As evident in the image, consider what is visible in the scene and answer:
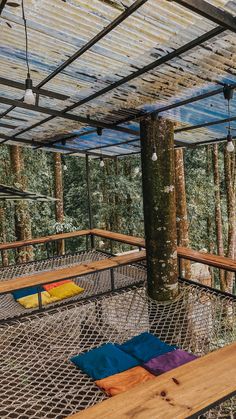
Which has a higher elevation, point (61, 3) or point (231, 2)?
point (61, 3)

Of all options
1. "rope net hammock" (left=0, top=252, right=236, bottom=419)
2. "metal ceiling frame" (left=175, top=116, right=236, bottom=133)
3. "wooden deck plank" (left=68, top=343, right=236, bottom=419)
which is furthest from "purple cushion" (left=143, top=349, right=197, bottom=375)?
"metal ceiling frame" (left=175, top=116, right=236, bottom=133)

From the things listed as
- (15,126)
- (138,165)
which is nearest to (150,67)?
(15,126)

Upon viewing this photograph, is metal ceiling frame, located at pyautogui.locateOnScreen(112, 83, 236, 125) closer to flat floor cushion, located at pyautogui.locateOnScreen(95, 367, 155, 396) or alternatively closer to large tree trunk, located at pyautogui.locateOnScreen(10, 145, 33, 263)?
flat floor cushion, located at pyautogui.locateOnScreen(95, 367, 155, 396)

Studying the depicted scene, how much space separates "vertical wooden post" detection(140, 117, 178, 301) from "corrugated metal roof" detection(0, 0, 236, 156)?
39cm

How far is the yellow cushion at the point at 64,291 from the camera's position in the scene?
15.2 ft

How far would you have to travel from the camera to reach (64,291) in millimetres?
4766

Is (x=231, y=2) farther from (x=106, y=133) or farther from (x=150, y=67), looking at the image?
(x=106, y=133)

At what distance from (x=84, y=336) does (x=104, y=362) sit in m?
0.76

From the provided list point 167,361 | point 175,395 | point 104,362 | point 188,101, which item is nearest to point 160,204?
point 188,101

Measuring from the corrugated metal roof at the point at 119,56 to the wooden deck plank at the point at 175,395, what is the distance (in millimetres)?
2140

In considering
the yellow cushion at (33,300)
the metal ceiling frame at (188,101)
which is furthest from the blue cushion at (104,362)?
the metal ceiling frame at (188,101)

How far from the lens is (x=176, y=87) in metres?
3.16

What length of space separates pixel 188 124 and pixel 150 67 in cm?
208

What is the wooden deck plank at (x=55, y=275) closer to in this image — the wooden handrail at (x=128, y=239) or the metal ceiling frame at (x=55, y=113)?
the wooden handrail at (x=128, y=239)
